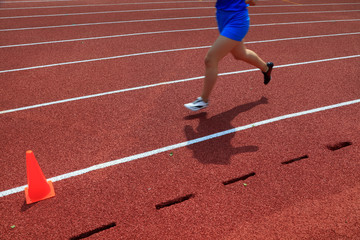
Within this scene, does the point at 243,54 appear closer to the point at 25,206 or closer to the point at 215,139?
the point at 215,139

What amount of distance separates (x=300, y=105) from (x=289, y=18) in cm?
600

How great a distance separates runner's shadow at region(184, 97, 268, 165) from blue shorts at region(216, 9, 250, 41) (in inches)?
39.6

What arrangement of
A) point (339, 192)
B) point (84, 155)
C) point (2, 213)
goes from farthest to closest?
point (84, 155) → point (339, 192) → point (2, 213)

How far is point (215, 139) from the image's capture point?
3.22 metres

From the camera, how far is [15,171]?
272 cm

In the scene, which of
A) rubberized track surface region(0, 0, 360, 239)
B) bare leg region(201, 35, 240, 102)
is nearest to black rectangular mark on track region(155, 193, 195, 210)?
rubberized track surface region(0, 0, 360, 239)

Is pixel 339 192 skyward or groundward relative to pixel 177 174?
groundward

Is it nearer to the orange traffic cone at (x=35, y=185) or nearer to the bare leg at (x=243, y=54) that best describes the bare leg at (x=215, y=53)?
the bare leg at (x=243, y=54)

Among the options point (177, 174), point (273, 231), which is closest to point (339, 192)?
point (273, 231)

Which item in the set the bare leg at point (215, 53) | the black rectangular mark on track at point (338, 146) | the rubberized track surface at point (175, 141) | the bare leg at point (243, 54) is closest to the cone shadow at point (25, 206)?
the rubberized track surface at point (175, 141)

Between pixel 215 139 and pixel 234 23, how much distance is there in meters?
1.31

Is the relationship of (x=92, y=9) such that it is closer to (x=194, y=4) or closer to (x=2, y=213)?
(x=194, y=4)

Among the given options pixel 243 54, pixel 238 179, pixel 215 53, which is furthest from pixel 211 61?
pixel 238 179

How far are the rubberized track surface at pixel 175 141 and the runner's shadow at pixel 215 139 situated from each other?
16 millimetres
